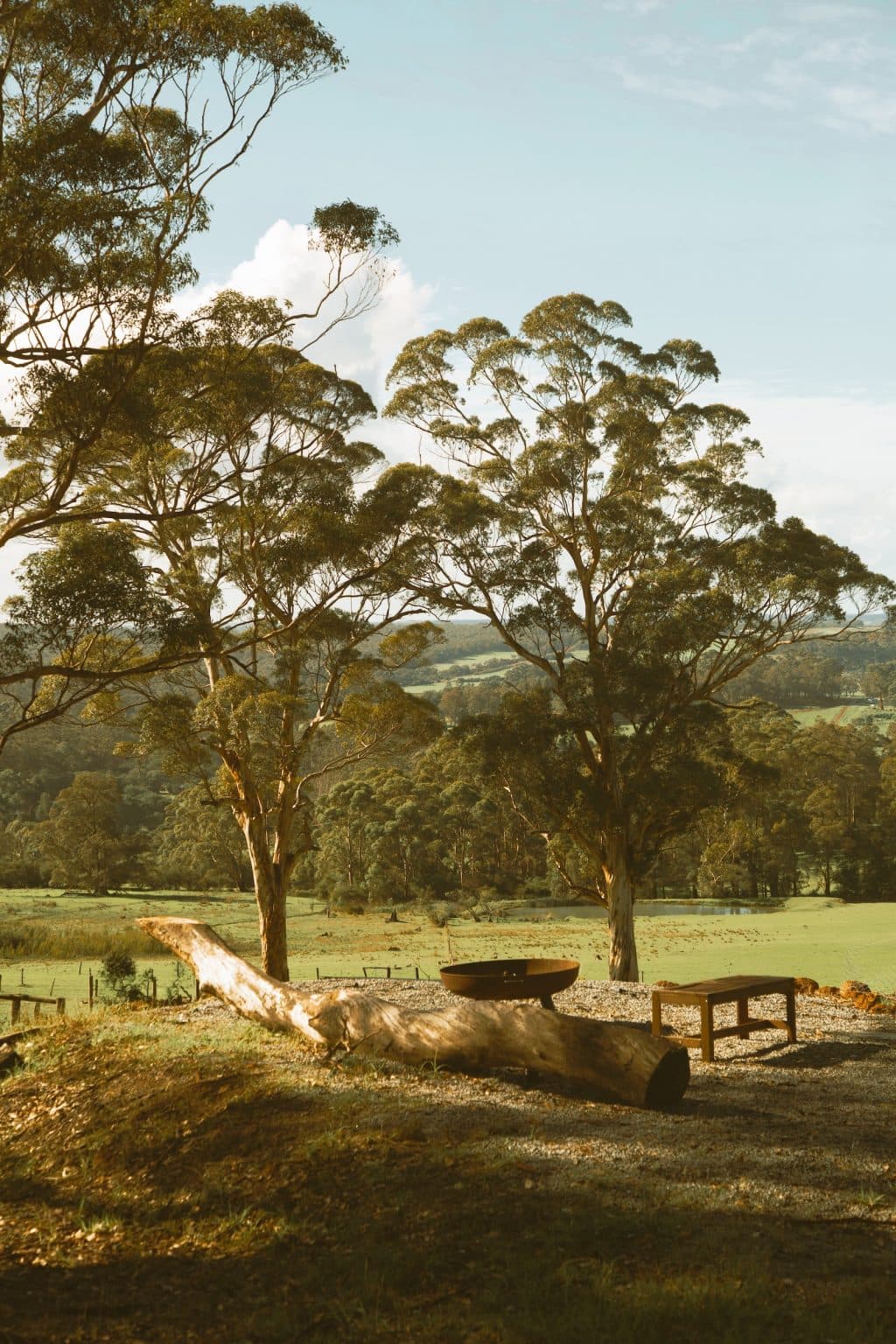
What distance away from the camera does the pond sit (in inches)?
1449

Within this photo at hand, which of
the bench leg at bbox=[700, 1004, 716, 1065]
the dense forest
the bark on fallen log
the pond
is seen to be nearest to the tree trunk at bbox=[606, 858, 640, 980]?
the bench leg at bbox=[700, 1004, 716, 1065]

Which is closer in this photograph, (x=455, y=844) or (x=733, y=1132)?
(x=733, y=1132)

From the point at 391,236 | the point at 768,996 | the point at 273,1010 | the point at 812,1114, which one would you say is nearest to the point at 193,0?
the point at 391,236

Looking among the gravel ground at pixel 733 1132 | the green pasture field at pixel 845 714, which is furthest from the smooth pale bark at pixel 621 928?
the green pasture field at pixel 845 714

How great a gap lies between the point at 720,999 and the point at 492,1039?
1.78m

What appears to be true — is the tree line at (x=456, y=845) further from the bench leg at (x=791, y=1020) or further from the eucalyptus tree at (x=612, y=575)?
the bench leg at (x=791, y=1020)

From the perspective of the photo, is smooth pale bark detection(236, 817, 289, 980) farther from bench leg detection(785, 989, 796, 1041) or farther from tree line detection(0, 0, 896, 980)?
bench leg detection(785, 989, 796, 1041)

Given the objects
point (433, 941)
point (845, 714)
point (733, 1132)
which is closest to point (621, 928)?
point (733, 1132)

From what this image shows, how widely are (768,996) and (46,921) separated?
25.9 metres

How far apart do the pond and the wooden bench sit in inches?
1081

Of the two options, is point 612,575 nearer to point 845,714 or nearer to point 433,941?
point 433,941

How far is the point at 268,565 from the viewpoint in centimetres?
1460

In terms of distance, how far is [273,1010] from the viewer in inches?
347

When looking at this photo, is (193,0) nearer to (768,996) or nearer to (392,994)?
(392,994)
